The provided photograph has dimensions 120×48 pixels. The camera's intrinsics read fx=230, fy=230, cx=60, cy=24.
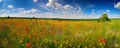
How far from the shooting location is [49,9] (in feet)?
18.9

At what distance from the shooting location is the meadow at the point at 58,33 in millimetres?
5083

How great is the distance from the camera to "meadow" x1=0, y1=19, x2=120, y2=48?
508cm

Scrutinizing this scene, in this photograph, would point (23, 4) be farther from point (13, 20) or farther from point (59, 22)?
point (59, 22)

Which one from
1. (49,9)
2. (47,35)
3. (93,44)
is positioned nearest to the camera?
(93,44)

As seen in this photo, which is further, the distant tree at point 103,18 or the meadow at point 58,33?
the distant tree at point 103,18

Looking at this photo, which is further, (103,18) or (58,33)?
(103,18)

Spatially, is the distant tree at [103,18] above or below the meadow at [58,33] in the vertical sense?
above

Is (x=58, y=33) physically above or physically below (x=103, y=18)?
below

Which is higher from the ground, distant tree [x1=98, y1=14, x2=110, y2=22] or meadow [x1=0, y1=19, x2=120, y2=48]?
distant tree [x1=98, y1=14, x2=110, y2=22]

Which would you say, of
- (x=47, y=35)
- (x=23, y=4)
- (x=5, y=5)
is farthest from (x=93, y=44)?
(x=5, y=5)

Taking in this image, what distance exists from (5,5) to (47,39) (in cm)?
152

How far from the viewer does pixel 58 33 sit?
5438 millimetres

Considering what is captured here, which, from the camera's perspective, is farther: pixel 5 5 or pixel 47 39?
pixel 5 5

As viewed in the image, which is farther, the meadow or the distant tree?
the distant tree
